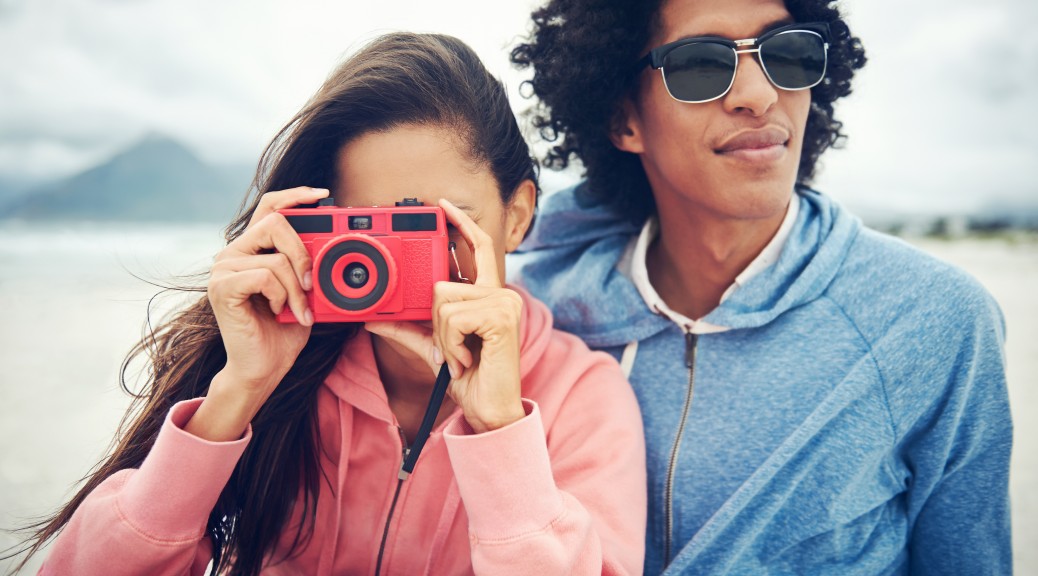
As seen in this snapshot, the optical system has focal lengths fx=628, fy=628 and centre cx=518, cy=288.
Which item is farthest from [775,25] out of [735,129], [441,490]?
[441,490]

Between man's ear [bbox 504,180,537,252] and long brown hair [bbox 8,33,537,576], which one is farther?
man's ear [bbox 504,180,537,252]

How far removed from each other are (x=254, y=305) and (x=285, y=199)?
293mm

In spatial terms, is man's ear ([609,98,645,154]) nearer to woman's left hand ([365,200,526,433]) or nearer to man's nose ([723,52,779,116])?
man's nose ([723,52,779,116])

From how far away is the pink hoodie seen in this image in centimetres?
153

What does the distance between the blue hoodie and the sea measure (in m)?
0.31

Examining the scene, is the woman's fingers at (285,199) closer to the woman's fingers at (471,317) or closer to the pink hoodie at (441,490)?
the woman's fingers at (471,317)

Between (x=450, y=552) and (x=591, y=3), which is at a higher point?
(x=591, y=3)

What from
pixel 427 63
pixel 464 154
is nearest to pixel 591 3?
pixel 427 63

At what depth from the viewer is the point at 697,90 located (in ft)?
7.19

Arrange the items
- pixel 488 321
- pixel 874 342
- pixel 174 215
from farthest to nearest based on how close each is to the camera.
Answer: pixel 174 215
pixel 874 342
pixel 488 321

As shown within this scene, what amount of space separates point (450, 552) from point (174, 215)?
18.9 m

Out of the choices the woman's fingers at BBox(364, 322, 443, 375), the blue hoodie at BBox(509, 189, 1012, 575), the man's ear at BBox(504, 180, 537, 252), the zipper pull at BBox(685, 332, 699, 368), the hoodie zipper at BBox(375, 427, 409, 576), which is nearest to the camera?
the woman's fingers at BBox(364, 322, 443, 375)

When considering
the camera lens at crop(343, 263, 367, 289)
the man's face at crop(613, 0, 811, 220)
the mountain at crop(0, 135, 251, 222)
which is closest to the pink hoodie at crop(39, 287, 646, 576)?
the camera lens at crop(343, 263, 367, 289)

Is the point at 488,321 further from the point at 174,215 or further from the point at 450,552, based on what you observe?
the point at 174,215
